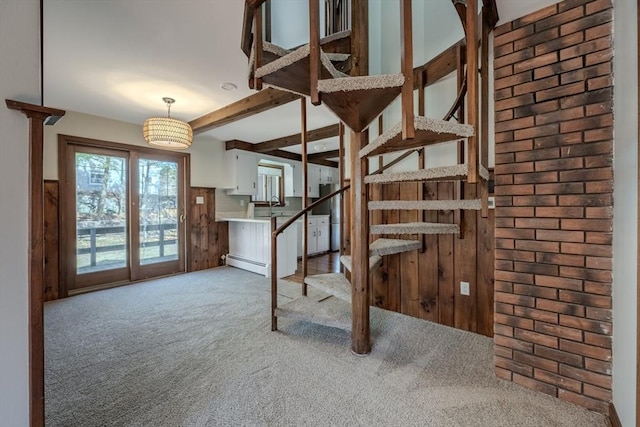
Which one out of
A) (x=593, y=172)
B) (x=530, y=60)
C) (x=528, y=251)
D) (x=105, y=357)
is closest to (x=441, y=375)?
(x=528, y=251)

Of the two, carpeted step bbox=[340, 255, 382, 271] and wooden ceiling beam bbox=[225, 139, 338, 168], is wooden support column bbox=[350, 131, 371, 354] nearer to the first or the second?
carpeted step bbox=[340, 255, 382, 271]

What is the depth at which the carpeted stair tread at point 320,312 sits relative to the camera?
2.07 metres

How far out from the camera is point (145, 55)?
2189 millimetres

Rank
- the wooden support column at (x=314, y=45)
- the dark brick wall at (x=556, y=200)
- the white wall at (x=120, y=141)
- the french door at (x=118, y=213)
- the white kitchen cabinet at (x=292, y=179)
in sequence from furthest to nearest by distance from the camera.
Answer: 1. the white kitchen cabinet at (x=292, y=179)
2. the french door at (x=118, y=213)
3. the white wall at (x=120, y=141)
4. the dark brick wall at (x=556, y=200)
5. the wooden support column at (x=314, y=45)

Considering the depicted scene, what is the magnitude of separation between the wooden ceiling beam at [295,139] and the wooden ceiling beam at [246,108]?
52.6 inches

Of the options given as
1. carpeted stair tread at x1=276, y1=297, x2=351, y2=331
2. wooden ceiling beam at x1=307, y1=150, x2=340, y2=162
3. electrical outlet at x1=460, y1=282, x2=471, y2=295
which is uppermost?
wooden ceiling beam at x1=307, y1=150, x2=340, y2=162

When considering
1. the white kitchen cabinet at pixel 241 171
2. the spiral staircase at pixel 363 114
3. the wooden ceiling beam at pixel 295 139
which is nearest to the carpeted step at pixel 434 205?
the spiral staircase at pixel 363 114

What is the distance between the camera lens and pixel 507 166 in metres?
1.63

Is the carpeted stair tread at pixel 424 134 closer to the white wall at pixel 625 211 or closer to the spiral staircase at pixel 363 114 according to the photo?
the spiral staircase at pixel 363 114

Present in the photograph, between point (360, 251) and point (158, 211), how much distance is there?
363cm

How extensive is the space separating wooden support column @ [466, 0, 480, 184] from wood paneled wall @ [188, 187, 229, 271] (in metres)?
4.31

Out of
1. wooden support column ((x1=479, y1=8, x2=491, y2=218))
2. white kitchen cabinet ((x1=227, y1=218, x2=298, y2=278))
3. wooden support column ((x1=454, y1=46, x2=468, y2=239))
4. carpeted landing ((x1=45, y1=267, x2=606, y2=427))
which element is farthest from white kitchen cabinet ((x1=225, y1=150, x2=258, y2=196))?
wooden support column ((x1=479, y1=8, x2=491, y2=218))

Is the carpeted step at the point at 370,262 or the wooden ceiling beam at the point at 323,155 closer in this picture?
the carpeted step at the point at 370,262

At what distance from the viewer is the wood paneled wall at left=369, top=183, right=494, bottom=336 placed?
7.29 feet
